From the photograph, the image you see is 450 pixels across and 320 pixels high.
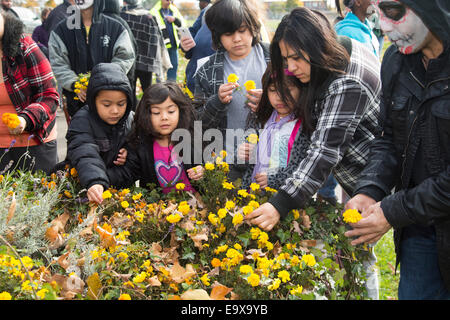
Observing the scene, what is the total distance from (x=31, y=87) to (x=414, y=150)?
2.66 metres

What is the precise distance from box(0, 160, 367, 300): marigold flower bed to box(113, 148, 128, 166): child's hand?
416 mm

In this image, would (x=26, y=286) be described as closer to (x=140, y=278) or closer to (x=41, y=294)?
(x=41, y=294)

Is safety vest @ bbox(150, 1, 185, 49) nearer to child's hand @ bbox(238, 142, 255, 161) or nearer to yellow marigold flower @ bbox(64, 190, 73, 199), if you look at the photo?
child's hand @ bbox(238, 142, 255, 161)

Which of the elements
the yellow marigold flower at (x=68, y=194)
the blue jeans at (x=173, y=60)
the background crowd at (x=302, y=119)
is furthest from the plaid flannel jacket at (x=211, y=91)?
the blue jeans at (x=173, y=60)

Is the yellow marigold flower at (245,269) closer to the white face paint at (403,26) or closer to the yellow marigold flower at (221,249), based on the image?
the yellow marigold flower at (221,249)

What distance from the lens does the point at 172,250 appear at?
1895 mm

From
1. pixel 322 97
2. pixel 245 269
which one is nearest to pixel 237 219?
pixel 245 269

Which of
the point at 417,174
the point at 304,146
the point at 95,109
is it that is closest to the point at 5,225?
the point at 95,109

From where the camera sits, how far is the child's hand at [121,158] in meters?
2.75

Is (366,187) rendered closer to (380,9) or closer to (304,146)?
(304,146)

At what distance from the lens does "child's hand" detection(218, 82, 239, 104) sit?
257cm

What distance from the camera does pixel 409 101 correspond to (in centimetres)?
183

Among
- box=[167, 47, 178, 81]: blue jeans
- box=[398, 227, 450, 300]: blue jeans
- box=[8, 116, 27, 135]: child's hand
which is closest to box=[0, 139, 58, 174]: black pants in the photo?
box=[8, 116, 27, 135]: child's hand

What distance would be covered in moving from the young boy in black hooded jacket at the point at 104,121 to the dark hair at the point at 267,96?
90 cm
